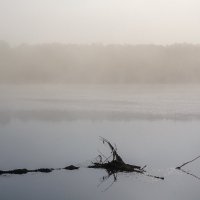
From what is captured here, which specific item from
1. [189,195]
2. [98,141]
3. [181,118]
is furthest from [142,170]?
[181,118]

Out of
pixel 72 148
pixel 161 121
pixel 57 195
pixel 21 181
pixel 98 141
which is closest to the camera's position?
pixel 57 195

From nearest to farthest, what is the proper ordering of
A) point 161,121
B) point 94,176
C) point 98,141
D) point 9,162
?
point 94,176 < point 9,162 < point 98,141 < point 161,121

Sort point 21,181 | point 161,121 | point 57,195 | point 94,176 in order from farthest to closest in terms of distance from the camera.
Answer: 1. point 161,121
2. point 94,176
3. point 21,181
4. point 57,195

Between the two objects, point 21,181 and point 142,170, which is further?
point 142,170

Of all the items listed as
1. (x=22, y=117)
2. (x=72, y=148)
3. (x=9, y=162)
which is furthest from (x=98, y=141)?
(x=22, y=117)

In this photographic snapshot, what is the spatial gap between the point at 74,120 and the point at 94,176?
63.6ft

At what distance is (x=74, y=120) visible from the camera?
35.0 metres

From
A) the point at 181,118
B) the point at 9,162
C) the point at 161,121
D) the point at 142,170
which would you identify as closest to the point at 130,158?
the point at 142,170

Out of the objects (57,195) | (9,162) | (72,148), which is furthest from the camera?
(72,148)

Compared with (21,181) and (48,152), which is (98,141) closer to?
(48,152)

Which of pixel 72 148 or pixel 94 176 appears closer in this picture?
pixel 94 176

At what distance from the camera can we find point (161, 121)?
34969 mm

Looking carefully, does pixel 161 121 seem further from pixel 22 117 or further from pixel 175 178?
pixel 175 178

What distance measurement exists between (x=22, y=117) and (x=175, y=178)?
2206 cm
